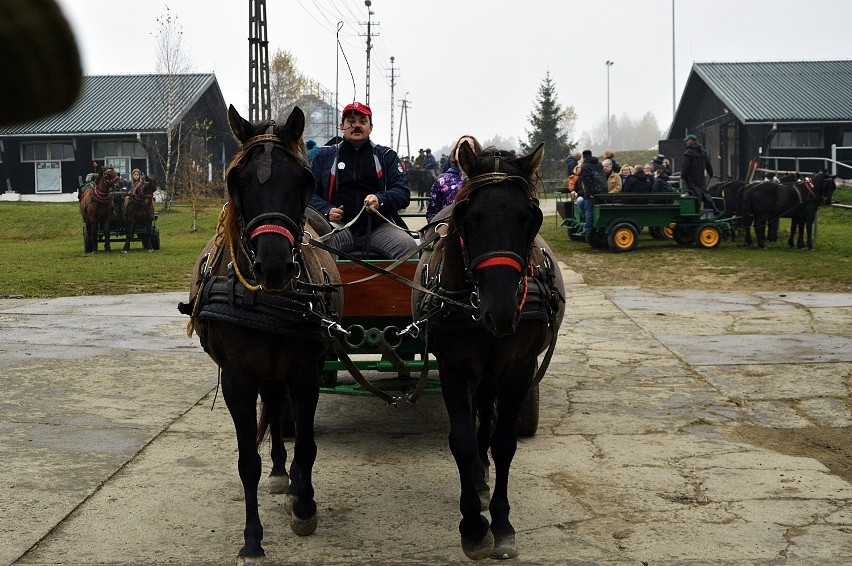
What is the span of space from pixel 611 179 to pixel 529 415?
17.4m

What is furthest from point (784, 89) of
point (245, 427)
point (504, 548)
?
point (245, 427)

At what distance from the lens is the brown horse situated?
21.8 meters

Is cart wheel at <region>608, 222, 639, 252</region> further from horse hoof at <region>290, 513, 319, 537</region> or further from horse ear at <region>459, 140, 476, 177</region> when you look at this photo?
horse hoof at <region>290, 513, 319, 537</region>

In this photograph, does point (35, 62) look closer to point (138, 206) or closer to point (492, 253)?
point (492, 253)

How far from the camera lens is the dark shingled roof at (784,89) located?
36562mm

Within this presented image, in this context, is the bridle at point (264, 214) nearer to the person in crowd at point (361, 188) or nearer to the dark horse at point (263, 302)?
the dark horse at point (263, 302)

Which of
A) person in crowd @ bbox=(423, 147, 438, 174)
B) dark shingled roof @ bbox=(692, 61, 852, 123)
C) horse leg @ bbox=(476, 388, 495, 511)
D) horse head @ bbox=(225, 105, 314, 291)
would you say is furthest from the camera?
person in crowd @ bbox=(423, 147, 438, 174)

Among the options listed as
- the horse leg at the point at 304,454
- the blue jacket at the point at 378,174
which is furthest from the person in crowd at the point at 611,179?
the horse leg at the point at 304,454

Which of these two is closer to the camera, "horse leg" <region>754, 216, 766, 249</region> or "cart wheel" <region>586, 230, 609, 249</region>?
"horse leg" <region>754, 216, 766, 249</region>

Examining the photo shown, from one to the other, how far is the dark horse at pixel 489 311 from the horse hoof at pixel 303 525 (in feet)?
2.55

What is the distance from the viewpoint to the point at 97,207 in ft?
71.6

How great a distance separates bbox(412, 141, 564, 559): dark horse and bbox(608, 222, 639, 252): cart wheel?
16.6m

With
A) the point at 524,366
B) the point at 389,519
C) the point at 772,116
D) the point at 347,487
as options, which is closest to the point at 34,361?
the point at 347,487

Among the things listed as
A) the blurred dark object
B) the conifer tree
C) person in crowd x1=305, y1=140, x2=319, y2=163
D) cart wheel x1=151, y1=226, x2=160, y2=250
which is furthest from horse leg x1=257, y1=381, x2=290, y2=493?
the conifer tree
